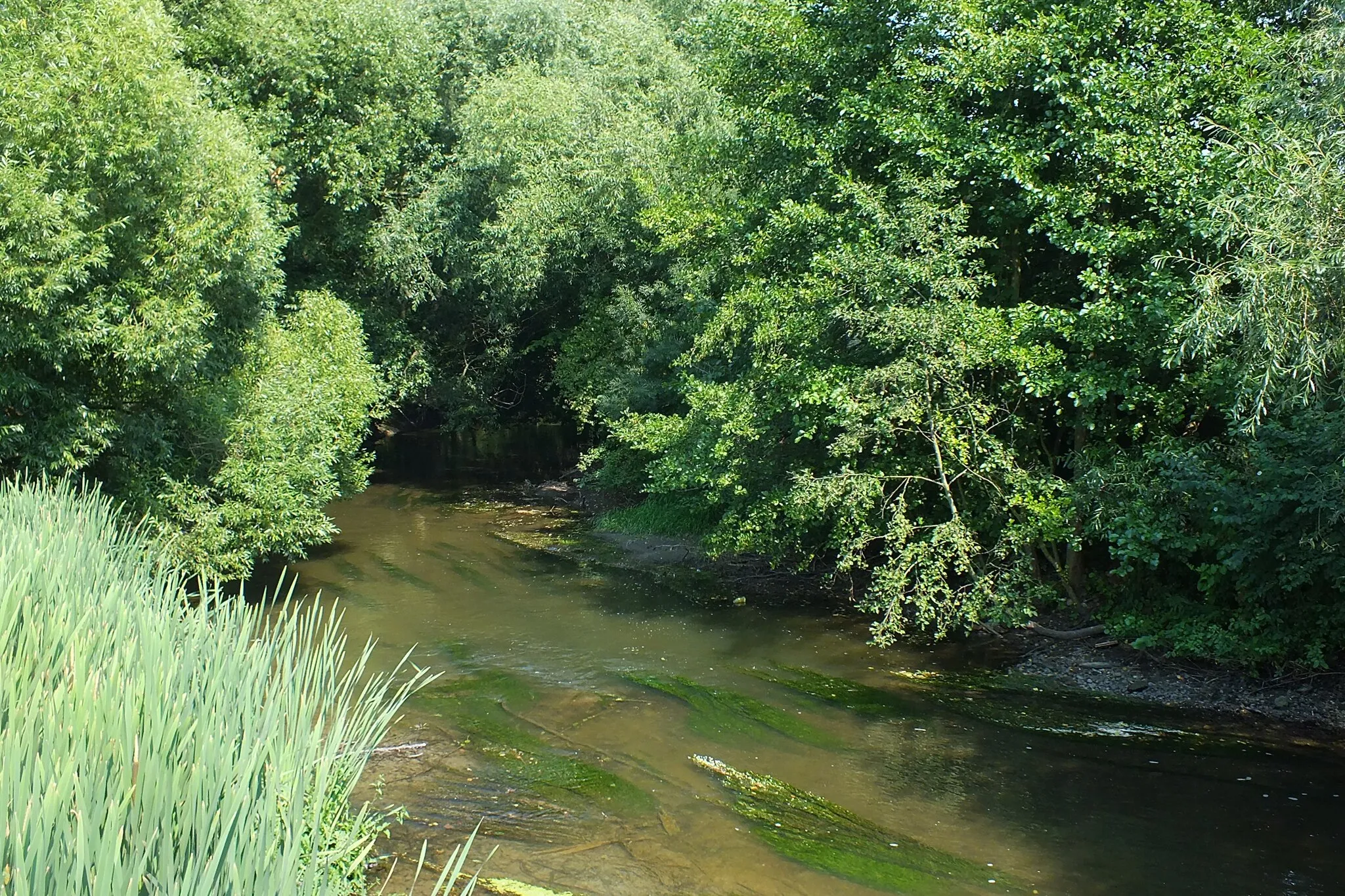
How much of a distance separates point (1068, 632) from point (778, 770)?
17.5 ft

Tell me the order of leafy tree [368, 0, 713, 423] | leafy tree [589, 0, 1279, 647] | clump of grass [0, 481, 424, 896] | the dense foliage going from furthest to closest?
leafy tree [368, 0, 713, 423], leafy tree [589, 0, 1279, 647], the dense foliage, clump of grass [0, 481, 424, 896]

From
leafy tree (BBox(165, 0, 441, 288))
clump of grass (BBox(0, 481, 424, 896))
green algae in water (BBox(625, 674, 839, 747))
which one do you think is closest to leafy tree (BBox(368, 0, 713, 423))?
leafy tree (BBox(165, 0, 441, 288))

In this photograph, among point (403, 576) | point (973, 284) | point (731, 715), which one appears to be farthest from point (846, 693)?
point (403, 576)

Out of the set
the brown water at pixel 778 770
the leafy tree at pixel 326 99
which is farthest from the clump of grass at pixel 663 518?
the leafy tree at pixel 326 99

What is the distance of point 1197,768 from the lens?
388 inches

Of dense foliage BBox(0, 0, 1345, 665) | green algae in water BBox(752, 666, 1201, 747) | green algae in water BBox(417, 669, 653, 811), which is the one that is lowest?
green algae in water BBox(417, 669, 653, 811)

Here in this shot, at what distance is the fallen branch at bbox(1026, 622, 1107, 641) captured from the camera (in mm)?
13125

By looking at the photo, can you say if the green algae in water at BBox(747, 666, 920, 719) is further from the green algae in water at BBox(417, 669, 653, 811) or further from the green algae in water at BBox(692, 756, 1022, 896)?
the green algae in water at BBox(417, 669, 653, 811)

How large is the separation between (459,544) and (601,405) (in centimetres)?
398

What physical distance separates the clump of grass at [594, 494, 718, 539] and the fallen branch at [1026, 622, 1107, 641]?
270 inches

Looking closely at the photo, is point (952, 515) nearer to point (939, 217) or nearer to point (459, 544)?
point (939, 217)

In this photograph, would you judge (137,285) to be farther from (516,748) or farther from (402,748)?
(516,748)

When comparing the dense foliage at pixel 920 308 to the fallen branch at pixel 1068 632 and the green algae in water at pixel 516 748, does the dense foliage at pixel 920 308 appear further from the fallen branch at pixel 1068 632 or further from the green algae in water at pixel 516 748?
the green algae in water at pixel 516 748

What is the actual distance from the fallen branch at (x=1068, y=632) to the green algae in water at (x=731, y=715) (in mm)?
4124
